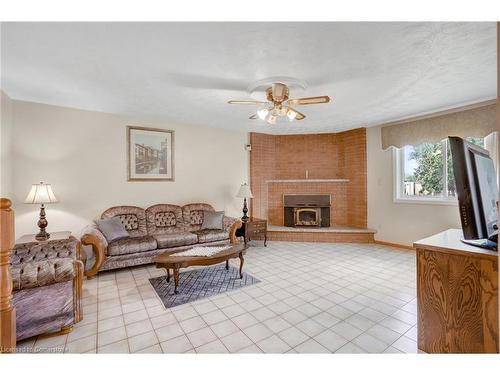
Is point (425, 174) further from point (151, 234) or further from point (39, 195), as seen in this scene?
point (39, 195)

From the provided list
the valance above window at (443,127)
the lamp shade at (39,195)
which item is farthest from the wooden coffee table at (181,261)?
the valance above window at (443,127)

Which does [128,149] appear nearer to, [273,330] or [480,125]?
[273,330]

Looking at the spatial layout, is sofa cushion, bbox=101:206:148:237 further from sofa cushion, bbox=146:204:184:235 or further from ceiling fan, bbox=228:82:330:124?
ceiling fan, bbox=228:82:330:124

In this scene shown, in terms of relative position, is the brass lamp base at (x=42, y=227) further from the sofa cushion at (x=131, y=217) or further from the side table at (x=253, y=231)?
the side table at (x=253, y=231)

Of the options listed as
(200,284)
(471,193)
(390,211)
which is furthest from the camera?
(390,211)

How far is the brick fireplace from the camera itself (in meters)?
5.73

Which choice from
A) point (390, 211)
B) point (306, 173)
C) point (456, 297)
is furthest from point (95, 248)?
point (390, 211)

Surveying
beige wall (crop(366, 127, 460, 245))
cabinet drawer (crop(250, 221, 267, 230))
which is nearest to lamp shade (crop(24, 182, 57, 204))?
cabinet drawer (crop(250, 221, 267, 230))

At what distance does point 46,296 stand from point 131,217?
2.26 metres

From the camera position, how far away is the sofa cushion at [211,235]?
13.6ft

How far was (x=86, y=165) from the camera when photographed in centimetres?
399

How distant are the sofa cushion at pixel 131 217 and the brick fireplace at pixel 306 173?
2534mm
